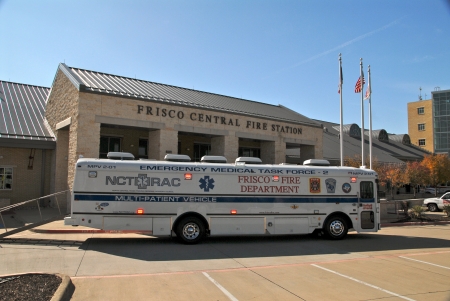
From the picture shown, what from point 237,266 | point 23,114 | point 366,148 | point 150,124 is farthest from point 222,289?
point 366,148

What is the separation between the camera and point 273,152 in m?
25.0

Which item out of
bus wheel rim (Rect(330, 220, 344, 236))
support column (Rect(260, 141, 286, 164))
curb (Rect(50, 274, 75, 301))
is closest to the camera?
curb (Rect(50, 274, 75, 301))

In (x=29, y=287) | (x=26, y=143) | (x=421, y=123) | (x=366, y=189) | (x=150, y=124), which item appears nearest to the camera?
(x=29, y=287)

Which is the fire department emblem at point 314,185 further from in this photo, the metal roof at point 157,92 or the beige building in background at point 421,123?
the beige building in background at point 421,123

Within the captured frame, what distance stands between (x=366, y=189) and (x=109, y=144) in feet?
49.4

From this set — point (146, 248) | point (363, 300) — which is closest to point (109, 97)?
point (146, 248)

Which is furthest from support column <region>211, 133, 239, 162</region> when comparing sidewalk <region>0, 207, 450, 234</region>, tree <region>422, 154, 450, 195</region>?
tree <region>422, 154, 450, 195</region>

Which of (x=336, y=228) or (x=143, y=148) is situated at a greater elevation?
(x=143, y=148)

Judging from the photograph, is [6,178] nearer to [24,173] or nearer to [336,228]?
[24,173]

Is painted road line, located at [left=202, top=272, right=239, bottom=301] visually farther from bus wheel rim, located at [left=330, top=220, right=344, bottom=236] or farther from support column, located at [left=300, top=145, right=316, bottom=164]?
support column, located at [left=300, top=145, right=316, bottom=164]

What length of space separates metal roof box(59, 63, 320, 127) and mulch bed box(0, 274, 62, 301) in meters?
12.6

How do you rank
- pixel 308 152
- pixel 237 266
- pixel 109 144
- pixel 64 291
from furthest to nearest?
1. pixel 308 152
2. pixel 109 144
3. pixel 237 266
4. pixel 64 291

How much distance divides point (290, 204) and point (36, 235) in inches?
360

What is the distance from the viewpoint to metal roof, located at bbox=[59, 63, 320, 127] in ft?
64.1
